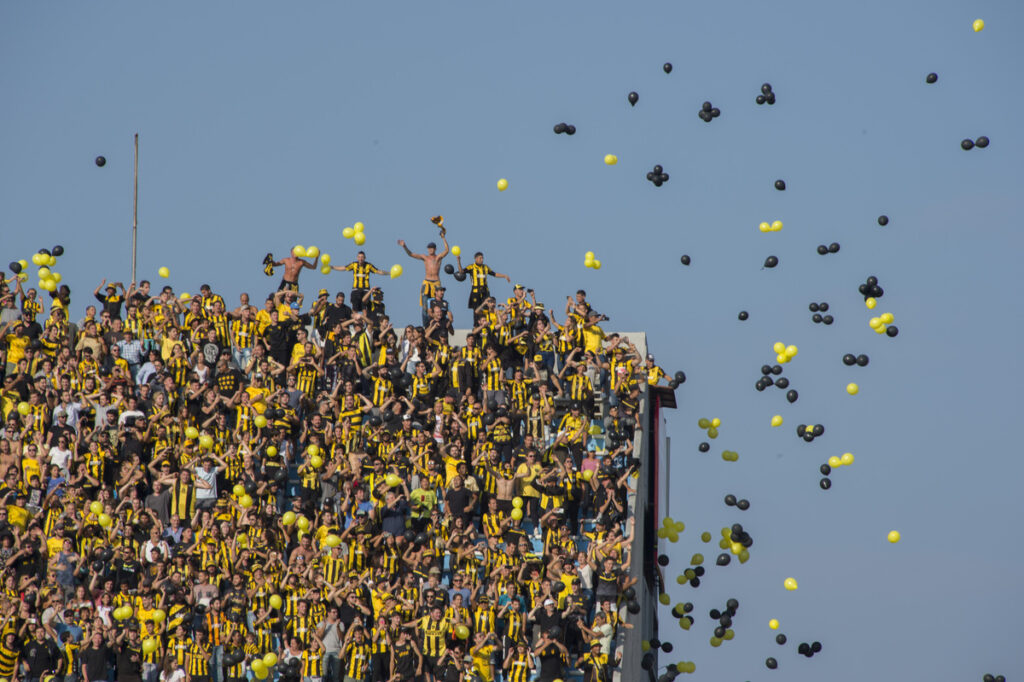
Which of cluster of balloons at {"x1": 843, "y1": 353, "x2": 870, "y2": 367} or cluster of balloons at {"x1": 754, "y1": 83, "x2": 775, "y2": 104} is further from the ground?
cluster of balloons at {"x1": 754, "y1": 83, "x2": 775, "y2": 104}

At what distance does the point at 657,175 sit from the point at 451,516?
5.07 metres

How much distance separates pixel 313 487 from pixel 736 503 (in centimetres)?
551

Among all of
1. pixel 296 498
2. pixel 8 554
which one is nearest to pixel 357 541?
pixel 296 498

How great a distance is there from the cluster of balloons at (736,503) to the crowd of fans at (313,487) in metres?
1.45

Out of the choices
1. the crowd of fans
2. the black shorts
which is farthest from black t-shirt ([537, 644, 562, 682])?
the black shorts

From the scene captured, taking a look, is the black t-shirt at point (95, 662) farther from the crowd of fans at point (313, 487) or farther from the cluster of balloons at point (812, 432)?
the cluster of balloons at point (812, 432)

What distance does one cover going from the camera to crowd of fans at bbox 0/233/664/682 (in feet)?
71.3

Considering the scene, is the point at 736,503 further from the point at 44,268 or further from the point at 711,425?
the point at 44,268

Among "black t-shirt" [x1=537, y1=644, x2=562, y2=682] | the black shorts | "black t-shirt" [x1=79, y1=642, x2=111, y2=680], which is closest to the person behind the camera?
"black t-shirt" [x1=537, y1=644, x2=562, y2=682]

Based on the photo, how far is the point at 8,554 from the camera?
22.9m

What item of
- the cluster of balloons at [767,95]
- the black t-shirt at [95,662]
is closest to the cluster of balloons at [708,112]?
the cluster of balloons at [767,95]

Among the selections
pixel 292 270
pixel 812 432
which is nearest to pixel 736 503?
pixel 812 432

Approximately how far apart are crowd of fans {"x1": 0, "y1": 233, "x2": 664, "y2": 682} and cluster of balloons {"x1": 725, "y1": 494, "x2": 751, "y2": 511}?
1.45 m

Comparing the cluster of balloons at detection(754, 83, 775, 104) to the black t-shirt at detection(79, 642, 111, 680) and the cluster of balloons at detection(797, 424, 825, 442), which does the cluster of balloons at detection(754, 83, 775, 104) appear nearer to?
the cluster of balloons at detection(797, 424, 825, 442)
